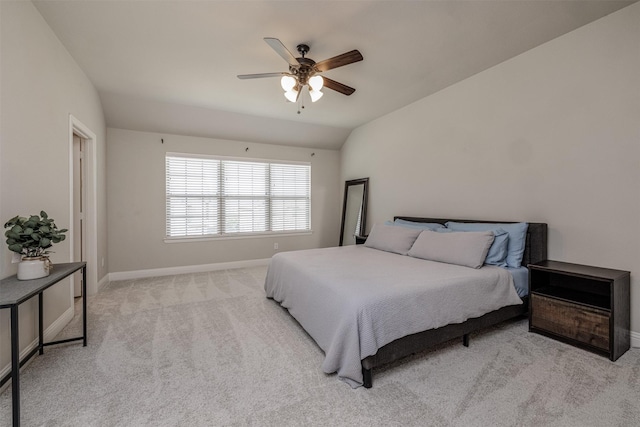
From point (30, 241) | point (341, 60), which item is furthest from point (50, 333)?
point (341, 60)

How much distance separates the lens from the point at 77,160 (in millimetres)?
3518

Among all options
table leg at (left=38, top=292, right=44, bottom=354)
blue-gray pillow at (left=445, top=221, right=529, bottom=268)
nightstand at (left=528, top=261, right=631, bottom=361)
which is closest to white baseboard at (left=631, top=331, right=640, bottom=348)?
nightstand at (left=528, top=261, right=631, bottom=361)

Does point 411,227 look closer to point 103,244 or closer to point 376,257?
point 376,257

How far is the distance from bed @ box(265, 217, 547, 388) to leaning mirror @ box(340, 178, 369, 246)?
227 centimetres

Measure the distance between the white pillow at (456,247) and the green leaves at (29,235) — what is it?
326cm

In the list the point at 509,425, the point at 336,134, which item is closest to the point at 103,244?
the point at 336,134

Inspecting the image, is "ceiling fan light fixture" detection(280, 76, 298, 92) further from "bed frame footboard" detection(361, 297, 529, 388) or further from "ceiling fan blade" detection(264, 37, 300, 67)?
"bed frame footboard" detection(361, 297, 529, 388)

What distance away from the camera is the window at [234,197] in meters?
4.93

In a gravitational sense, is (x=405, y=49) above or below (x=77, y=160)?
above

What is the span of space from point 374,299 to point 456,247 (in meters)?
1.45

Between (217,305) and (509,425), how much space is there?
2879mm

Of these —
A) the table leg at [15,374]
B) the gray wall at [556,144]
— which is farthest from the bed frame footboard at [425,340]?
the table leg at [15,374]

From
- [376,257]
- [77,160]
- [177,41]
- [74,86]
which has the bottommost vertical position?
[376,257]

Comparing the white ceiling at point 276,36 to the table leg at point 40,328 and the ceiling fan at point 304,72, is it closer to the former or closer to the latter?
the ceiling fan at point 304,72
